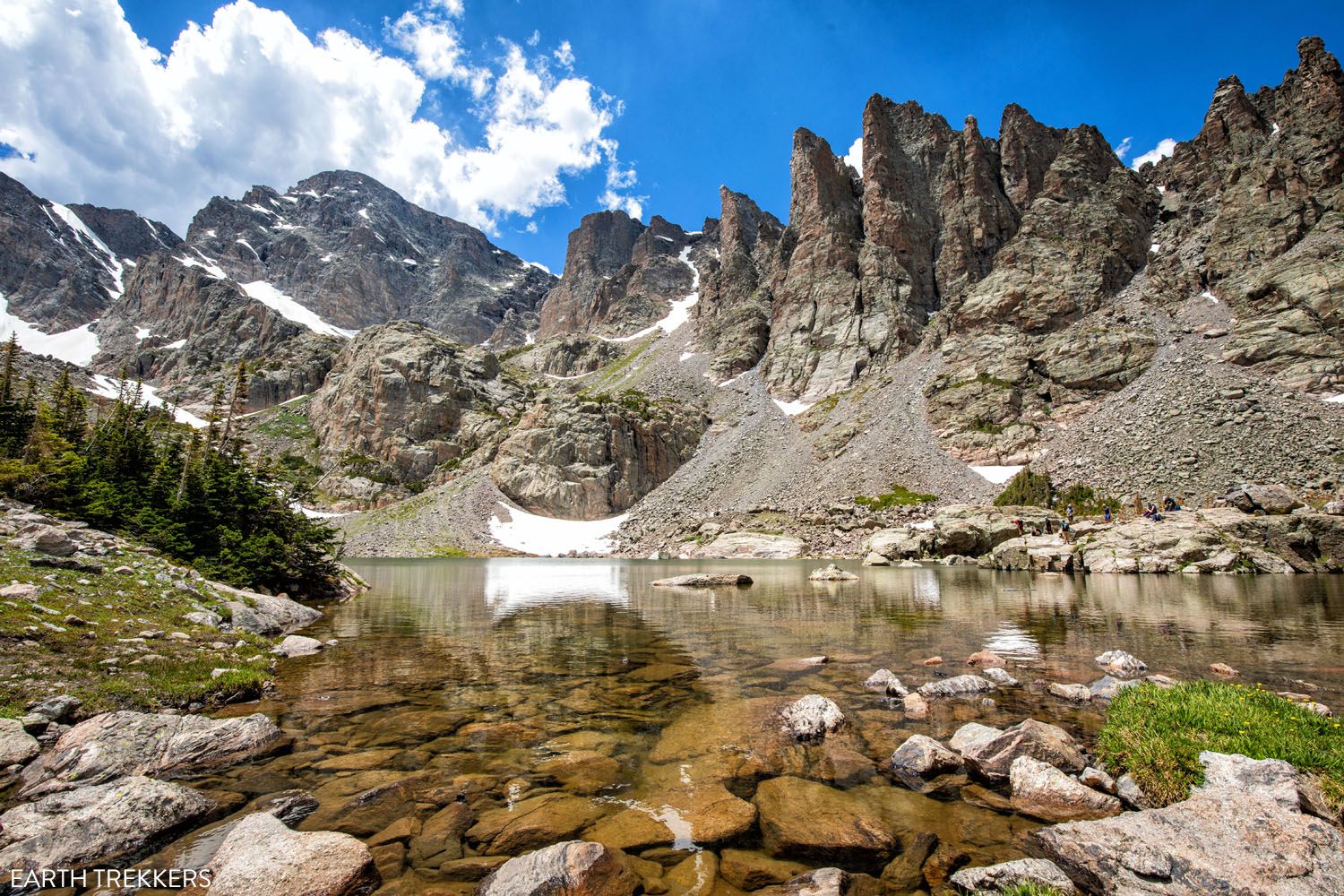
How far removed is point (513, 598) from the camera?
126 feet

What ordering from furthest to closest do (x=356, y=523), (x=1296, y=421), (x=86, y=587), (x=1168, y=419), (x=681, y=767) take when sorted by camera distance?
(x=356, y=523)
(x=1168, y=419)
(x=1296, y=421)
(x=86, y=587)
(x=681, y=767)

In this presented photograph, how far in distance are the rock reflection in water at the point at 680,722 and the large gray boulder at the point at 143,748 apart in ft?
2.30

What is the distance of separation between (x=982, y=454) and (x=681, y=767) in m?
103

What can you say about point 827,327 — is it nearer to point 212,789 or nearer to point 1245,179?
point 1245,179

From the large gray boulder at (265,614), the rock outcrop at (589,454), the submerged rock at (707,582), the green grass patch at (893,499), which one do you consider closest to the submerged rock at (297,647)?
the large gray boulder at (265,614)

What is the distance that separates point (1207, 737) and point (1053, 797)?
2363 millimetres

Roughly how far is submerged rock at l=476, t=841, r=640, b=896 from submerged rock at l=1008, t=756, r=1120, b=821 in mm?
5382

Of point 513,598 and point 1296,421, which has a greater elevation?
point 1296,421

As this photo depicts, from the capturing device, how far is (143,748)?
29.2 feet

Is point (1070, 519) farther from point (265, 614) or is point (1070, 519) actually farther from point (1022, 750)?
point (265, 614)

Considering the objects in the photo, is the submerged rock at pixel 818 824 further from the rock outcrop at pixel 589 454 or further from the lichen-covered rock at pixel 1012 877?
the rock outcrop at pixel 589 454

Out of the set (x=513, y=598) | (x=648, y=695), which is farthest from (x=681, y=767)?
(x=513, y=598)

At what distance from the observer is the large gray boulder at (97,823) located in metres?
6.04

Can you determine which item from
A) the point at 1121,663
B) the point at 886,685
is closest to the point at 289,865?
the point at 886,685
